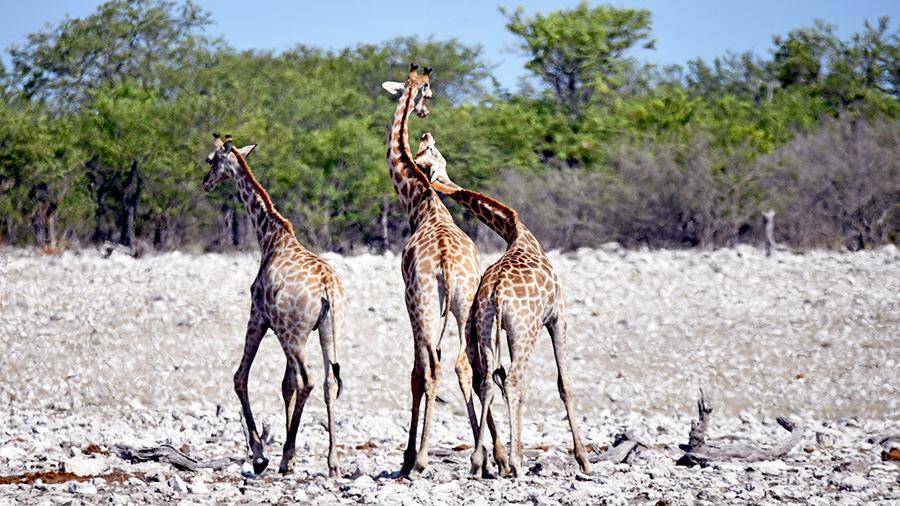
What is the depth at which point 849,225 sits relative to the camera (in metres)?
27.5

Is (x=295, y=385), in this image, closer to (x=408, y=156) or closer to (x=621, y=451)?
(x=408, y=156)

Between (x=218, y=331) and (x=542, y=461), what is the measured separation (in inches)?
263

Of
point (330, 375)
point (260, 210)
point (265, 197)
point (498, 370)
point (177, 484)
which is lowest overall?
point (177, 484)

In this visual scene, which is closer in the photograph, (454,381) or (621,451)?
(621,451)

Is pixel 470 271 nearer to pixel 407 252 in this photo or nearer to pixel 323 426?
pixel 407 252

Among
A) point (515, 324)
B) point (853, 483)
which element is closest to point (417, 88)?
point (515, 324)

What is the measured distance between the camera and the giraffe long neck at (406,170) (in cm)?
1022

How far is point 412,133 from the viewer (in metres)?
31.4

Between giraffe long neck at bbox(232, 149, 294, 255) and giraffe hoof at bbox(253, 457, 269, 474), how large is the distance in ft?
5.41

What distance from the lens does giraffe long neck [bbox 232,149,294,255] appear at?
10.1 meters

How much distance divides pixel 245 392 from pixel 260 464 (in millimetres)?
600

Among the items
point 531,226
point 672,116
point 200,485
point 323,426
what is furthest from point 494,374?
point 672,116

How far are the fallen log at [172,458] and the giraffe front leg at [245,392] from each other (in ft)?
1.35

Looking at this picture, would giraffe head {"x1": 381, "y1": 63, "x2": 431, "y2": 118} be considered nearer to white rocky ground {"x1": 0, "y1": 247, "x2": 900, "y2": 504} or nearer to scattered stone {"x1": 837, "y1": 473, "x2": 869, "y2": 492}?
white rocky ground {"x1": 0, "y1": 247, "x2": 900, "y2": 504}
